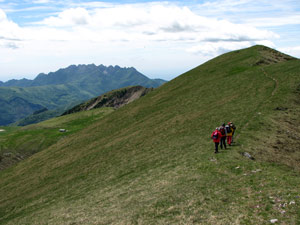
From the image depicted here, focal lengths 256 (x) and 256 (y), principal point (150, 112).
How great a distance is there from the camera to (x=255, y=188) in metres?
20.6

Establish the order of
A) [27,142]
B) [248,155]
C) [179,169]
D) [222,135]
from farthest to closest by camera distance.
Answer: [27,142]
[222,135]
[179,169]
[248,155]

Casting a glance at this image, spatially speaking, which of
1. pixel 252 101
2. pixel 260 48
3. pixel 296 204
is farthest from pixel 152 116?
pixel 260 48

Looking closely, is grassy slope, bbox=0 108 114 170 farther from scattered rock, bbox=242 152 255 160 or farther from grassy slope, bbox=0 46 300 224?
scattered rock, bbox=242 152 255 160

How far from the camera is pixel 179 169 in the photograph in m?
29.3

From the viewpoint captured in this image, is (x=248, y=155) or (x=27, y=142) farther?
(x=27, y=142)

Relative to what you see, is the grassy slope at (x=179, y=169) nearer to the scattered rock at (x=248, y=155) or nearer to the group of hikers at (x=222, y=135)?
the scattered rock at (x=248, y=155)

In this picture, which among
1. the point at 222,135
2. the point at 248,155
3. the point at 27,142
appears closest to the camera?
the point at 248,155

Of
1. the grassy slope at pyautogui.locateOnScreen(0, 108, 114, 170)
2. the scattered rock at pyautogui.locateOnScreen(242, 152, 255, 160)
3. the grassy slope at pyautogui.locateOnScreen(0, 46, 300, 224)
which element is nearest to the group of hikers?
the grassy slope at pyautogui.locateOnScreen(0, 46, 300, 224)

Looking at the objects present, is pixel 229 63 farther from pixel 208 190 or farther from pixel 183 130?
pixel 208 190

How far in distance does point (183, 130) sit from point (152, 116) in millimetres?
20355

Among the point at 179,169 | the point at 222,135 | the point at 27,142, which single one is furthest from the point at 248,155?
the point at 27,142

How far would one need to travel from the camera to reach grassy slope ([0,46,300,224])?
64.5 ft

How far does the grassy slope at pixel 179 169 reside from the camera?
19.7 meters

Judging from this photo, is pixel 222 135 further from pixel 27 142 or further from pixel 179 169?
pixel 27 142
